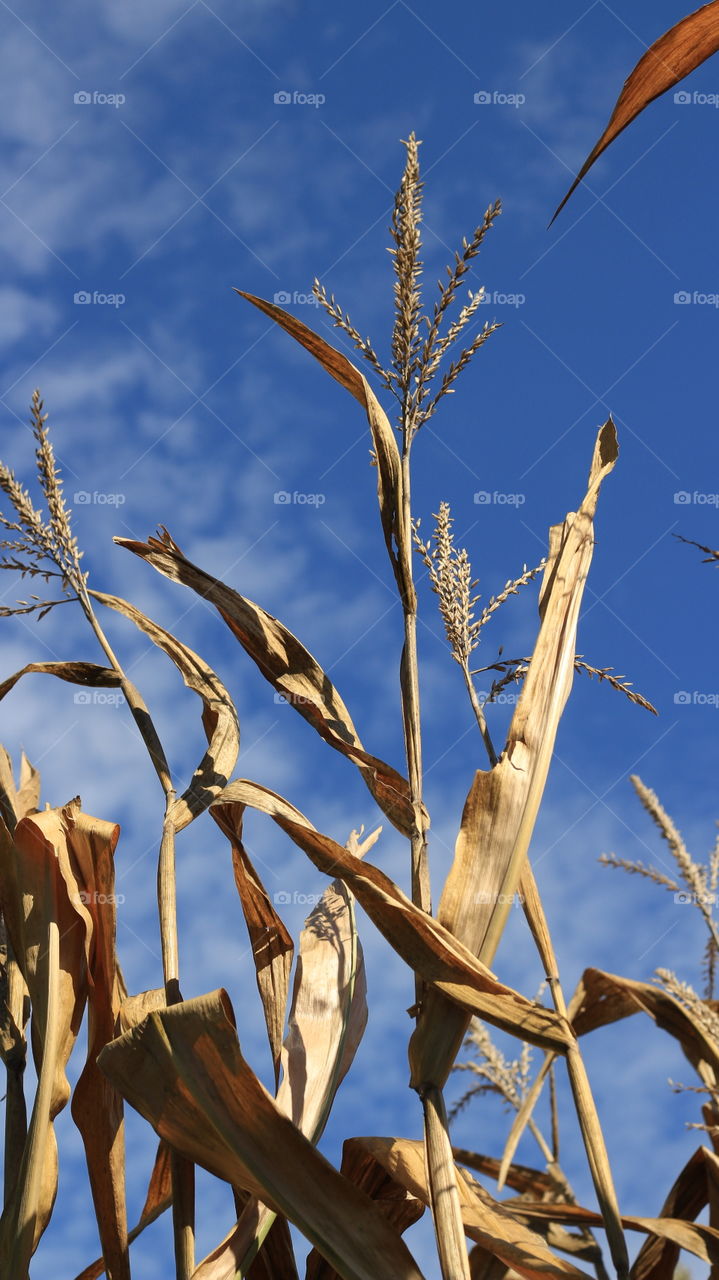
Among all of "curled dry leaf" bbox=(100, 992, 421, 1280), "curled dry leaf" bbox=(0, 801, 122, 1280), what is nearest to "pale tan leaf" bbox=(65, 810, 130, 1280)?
"curled dry leaf" bbox=(0, 801, 122, 1280)

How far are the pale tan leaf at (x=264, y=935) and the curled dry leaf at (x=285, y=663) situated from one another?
187mm

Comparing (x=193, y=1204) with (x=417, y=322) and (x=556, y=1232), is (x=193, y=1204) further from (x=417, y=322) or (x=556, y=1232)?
(x=417, y=322)

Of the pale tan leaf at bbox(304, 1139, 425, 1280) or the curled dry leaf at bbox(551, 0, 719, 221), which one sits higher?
the curled dry leaf at bbox(551, 0, 719, 221)

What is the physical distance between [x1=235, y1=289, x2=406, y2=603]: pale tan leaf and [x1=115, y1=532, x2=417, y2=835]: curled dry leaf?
0.64 ft

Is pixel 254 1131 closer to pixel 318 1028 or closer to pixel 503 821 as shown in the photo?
pixel 318 1028

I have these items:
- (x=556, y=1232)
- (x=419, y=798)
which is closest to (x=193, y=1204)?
(x=419, y=798)

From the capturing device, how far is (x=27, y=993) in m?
1.41

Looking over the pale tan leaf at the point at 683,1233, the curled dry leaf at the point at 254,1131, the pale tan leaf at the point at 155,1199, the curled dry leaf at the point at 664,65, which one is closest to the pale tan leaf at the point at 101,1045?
the pale tan leaf at the point at 155,1199

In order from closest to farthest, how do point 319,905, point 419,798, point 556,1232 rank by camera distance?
point 419,798 → point 319,905 → point 556,1232

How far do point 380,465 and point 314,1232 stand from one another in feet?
2.82

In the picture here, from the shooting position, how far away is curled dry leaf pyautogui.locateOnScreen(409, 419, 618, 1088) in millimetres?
1091

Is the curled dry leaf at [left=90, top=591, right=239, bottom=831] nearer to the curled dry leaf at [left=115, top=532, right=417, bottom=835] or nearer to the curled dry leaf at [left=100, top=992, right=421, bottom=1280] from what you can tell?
the curled dry leaf at [left=115, top=532, right=417, bottom=835]

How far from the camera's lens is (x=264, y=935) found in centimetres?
143

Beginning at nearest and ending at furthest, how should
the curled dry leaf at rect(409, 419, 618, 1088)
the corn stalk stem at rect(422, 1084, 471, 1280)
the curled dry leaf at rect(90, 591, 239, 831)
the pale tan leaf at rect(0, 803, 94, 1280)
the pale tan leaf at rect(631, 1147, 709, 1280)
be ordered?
1. the corn stalk stem at rect(422, 1084, 471, 1280)
2. the curled dry leaf at rect(409, 419, 618, 1088)
3. the pale tan leaf at rect(0, 803, 94, 1280)
4. the curled dry leaf at rect(90, 591, 239, 831)
5. the pale tan leaf at rect(631, 1147, 709, 1280)
